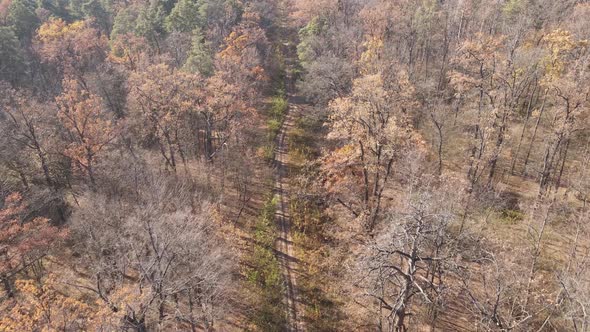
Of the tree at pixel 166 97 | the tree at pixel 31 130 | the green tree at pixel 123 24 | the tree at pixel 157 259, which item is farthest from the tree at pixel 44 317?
the green tree at pixel 123 24

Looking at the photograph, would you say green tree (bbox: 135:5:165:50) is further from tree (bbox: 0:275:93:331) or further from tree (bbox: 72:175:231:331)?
tree (bbox: 0:275:93:331)

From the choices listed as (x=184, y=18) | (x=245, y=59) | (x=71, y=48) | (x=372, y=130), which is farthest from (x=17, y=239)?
(x=184, y=18)

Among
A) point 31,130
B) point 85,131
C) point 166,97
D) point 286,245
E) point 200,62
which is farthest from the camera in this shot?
point 200,62

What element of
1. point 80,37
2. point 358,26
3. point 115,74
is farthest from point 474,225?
point 80,37

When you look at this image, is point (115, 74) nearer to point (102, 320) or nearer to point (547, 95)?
point (102, 320)

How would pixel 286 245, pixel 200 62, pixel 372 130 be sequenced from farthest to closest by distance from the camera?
pixel 200 62 → pixel 286 245 → pixel 372 130

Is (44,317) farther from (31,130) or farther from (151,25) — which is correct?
(151,25)

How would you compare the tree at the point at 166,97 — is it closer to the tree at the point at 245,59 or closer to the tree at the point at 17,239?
the tree at the point at 245,59
